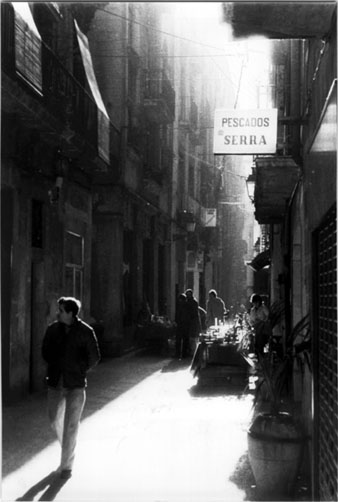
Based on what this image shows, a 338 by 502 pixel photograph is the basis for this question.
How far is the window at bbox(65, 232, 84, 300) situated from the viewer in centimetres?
1455

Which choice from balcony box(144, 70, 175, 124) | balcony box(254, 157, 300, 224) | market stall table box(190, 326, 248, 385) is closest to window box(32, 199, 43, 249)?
market stall table box(190, 326, 248, 385)

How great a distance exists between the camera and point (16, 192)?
1156cm

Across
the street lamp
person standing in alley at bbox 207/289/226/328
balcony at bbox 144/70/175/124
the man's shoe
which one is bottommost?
the man's shoe

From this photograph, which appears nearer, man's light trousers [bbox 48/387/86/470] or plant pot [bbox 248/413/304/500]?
plant pot [bbox 248/413/304/500]

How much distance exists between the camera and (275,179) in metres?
10.9

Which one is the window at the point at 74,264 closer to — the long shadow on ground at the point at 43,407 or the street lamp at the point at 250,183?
the long shadow on ground at the point at 43,407

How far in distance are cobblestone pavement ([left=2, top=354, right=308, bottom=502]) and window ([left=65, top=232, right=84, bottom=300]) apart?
2455 millimetres

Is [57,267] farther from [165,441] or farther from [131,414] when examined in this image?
[165,441]

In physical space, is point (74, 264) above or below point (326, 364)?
above

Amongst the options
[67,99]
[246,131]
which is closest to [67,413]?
[246,131]

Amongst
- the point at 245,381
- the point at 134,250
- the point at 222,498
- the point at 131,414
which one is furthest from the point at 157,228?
the point at 222,498

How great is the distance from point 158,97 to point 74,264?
8.07 m

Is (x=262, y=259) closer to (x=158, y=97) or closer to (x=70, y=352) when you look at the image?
(x=158, y=97)

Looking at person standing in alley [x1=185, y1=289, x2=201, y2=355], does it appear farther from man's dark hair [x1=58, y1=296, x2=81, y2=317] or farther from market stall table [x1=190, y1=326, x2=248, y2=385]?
man's dark hair [x1=58, y1=296, x2=81, y2=317]
